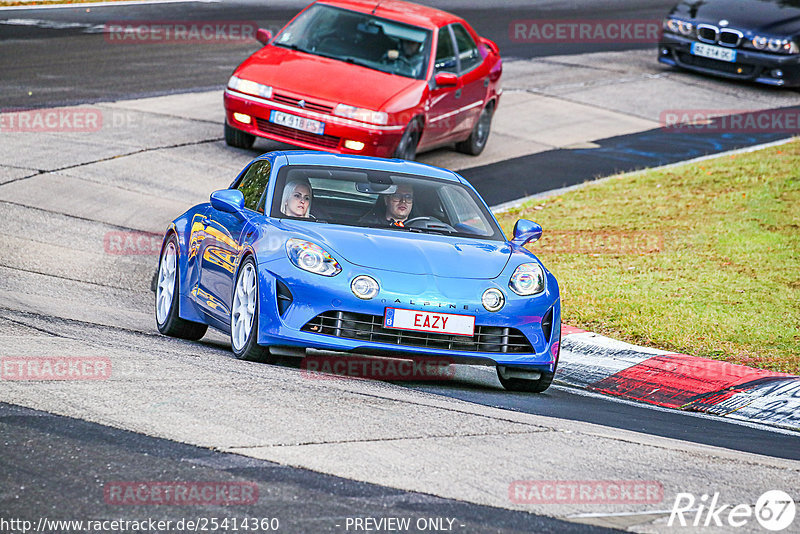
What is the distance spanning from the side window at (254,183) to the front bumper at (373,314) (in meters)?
1.22

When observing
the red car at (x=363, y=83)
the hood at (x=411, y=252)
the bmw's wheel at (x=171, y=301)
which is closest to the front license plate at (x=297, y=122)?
the red car at (x=363, y=83)

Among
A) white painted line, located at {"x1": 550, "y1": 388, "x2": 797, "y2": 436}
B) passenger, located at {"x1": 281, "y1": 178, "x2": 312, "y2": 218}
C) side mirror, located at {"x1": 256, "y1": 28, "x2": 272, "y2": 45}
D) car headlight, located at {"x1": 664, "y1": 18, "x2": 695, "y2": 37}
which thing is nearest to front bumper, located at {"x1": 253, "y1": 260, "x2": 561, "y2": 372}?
passenger, located at {"x1": 281, "y1": 178, "x2": 312, "y2": 218}

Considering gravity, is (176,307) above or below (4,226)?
above

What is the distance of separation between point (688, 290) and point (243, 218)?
4345mm

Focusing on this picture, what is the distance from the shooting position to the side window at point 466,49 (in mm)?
16438

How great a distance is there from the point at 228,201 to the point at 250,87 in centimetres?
670

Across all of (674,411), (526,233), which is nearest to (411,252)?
(526,233)

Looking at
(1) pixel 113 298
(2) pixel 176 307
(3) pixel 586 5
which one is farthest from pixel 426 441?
(3) pixel 586 5

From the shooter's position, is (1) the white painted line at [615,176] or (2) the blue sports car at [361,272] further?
(1) the white painted line at [615,176]

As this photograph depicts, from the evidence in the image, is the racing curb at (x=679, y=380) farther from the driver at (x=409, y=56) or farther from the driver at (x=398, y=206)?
the driver at (x=409, y=56)

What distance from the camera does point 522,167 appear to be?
16844mm

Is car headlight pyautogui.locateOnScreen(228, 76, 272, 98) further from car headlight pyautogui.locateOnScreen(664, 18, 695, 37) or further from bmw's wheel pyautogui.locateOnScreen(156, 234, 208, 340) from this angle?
car headlight pyautogui.locateOnScreen(664, 18, 695, 37)

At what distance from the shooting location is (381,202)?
8.73 m

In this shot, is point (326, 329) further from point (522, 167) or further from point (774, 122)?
point (774, 122)
